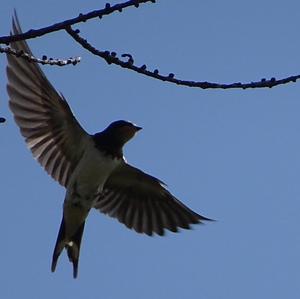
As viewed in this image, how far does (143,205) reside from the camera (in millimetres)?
5945

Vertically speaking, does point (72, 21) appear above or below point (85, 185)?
below

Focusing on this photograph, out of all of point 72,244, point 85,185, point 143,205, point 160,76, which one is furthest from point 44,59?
point 143,205

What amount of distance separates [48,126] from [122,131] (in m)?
0.45

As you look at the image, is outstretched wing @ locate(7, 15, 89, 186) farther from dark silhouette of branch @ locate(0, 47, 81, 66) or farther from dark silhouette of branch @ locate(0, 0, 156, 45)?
dark silhouette of branch @ locate(0, 0, 156, 45)

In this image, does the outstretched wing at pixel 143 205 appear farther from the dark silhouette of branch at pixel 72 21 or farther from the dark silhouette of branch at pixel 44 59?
the dark silhouette of branch at pixel 72 21

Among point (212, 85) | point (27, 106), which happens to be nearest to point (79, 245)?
point (27, 106)

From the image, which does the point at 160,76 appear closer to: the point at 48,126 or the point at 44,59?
the point at 44,59

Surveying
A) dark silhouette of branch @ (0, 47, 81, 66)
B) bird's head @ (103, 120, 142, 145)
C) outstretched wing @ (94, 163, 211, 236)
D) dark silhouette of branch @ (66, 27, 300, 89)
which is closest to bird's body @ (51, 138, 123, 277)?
bird's head @ (103, 120, 142, 145)

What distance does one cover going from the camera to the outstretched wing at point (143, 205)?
5738 mm

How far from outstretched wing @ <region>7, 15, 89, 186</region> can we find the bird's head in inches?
6.2

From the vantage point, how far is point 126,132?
17.2 feet

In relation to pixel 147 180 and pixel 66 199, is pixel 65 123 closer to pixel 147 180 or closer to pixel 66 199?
pixel 66 199

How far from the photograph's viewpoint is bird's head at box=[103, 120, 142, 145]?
5.22m

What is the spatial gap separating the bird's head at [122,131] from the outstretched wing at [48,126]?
6.2 inches
